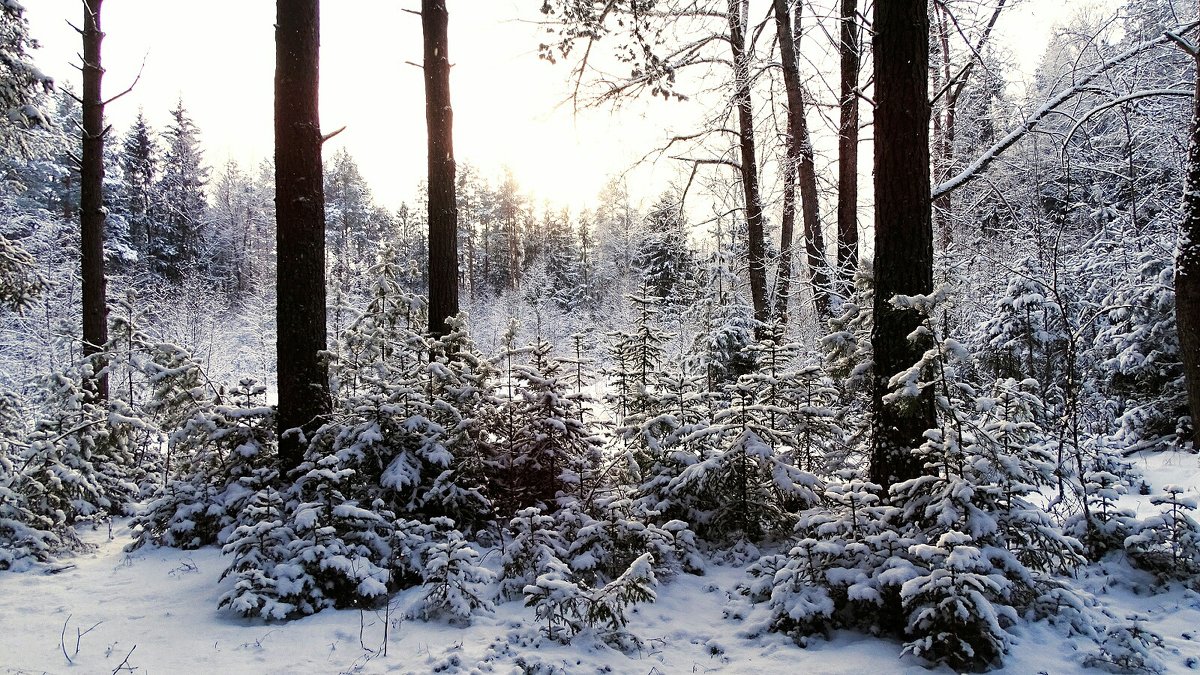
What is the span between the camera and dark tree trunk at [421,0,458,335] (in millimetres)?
7598

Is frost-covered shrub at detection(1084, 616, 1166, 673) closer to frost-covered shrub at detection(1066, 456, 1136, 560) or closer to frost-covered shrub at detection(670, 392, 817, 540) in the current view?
frost-covered shrub at detection(1066, 456, 1136, 560)

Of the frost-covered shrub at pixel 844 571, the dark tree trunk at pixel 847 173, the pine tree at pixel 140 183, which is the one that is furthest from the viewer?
the pine tree at pixel 140 183

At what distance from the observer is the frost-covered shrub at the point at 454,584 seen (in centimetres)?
395

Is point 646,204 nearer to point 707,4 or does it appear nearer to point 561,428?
point 707,4

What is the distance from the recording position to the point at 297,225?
19.4 ft

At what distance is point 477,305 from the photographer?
39188 mm

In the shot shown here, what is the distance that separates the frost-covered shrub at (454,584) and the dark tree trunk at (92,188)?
23.6 feet

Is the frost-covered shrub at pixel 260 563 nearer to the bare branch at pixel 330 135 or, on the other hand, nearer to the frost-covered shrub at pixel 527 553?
the frost-covered shrub at pixel 527 553

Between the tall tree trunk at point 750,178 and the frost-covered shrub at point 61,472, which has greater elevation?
the tall tree trunk at point 750,178

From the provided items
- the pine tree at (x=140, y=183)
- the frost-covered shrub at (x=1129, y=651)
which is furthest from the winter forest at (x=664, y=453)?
the pine tree at (x=140, y=183)

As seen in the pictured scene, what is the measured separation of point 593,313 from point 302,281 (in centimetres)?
3532

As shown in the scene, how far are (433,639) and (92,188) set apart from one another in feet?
28.2

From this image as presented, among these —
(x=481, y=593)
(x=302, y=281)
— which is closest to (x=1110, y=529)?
(x=481, y=593)

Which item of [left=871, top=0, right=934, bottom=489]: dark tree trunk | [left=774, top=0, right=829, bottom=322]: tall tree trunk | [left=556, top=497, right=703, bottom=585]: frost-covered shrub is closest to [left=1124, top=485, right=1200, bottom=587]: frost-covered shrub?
[left=871, top=0, right=934, bottom=489]: dark tree trunk
